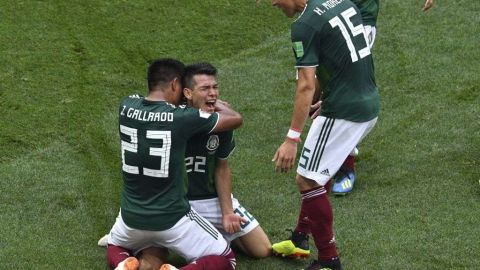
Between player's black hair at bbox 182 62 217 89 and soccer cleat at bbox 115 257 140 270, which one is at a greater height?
player's black hair at bbox 182 62 217 89

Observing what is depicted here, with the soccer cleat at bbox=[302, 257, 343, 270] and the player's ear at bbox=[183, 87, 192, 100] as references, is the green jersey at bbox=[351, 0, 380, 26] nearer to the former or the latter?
the player's ear at bbox=[183, 87, 192, 100]

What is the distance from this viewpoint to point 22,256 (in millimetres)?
6402

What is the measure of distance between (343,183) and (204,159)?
5.35ft

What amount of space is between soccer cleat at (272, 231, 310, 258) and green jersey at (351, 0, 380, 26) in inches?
94.9

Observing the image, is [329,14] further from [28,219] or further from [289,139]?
[28,219]

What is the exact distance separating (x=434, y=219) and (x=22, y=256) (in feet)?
9.76

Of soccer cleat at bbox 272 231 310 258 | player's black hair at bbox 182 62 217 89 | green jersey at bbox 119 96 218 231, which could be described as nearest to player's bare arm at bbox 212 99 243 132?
green jersey at bbox 119 96 218 231

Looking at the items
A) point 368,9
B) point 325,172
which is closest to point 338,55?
point 325,172

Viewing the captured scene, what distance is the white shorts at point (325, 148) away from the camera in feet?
19.9

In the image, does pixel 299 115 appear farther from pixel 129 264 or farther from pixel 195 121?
pixel 129 264

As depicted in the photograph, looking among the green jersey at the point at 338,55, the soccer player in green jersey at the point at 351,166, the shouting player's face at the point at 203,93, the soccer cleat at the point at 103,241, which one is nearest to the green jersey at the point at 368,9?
the soccer player in green jersey at the point at 351,166

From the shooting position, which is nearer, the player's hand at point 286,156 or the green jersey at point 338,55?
the player's hand at point 286,156

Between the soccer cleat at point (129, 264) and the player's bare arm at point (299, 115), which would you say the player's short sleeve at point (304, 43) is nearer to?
the player's bare arm at point (299, 115)

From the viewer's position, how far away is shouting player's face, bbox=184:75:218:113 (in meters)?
6.20
